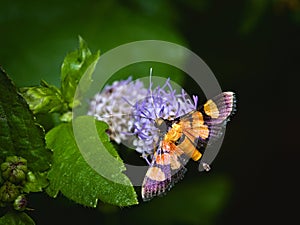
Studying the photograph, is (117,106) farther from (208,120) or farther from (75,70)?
(208,120)

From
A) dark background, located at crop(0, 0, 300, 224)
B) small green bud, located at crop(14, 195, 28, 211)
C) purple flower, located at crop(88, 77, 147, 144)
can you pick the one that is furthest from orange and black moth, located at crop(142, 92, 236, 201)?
dark background, located at crop(0, 0, 300, 224)

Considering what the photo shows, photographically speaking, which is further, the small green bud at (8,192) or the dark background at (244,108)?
the dark background at (244,108)

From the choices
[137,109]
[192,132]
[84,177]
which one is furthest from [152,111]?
[84,177]

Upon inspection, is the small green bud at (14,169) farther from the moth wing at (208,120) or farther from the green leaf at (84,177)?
the moth wing at (208,120)

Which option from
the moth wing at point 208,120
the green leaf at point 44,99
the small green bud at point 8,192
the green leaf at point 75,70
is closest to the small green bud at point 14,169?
the small green bud at point 8,192

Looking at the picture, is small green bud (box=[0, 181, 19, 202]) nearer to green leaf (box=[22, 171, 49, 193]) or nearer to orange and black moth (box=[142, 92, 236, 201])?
green leaf (box=[22, 171, 49, 193])

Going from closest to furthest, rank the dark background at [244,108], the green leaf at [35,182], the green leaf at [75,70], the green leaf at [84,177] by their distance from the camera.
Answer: the green leaf at [84,177] < the green leaf at [35,182] < the green leaf at [75,70] < the dark background at [244,108]

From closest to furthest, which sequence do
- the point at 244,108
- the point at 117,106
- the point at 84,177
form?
the point at 84,177 → the point at 117,106 → the point at 244,108

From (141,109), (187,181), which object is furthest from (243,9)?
(141,109)
